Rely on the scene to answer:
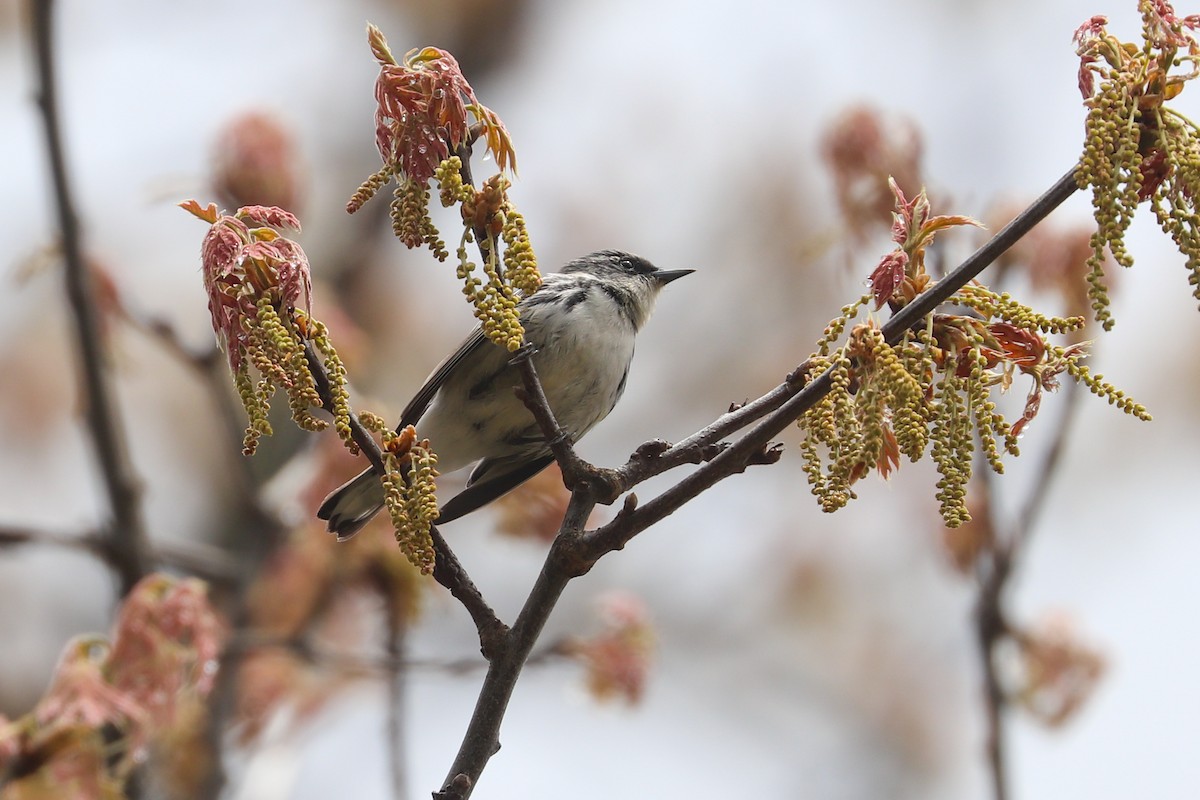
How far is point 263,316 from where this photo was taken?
1653 mm

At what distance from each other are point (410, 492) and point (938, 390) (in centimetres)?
77

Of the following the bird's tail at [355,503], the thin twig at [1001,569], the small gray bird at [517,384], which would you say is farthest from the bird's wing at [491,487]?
the thin twig at [1001,569]

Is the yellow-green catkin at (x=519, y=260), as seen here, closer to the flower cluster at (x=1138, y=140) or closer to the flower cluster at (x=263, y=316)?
the flower cluster at (x=263, y=316)

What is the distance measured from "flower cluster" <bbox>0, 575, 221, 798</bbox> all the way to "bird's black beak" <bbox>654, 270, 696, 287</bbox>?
6.76 feet

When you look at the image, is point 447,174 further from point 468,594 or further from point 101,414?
point 101,414

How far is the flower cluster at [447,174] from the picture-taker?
67.1 inches

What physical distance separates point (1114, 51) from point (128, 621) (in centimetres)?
251

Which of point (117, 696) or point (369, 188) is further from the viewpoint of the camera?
point (117, 696)

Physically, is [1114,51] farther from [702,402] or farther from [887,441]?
[702,402]

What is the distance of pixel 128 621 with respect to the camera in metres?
2.96

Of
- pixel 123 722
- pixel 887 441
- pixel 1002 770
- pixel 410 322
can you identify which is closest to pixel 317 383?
pixel 887 441

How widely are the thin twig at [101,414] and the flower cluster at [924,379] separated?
275 centimetres

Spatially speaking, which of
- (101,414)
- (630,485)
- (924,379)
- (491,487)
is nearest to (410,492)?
(630,485)

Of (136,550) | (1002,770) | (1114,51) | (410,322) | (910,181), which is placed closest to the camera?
(1114,51)
